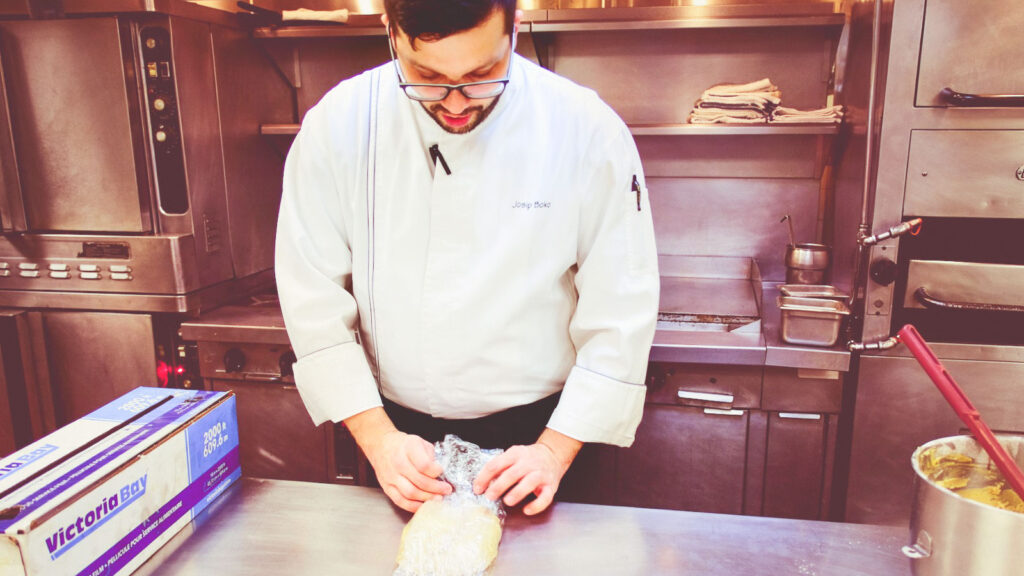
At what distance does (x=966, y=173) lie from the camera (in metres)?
1.77

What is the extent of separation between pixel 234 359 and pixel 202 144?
709 millimetres

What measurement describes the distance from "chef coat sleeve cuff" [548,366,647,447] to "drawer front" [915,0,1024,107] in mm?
1221

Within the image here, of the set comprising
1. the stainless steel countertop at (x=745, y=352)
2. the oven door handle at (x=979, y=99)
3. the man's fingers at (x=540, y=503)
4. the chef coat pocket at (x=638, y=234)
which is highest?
the oven door handle at (x=979, y=99)

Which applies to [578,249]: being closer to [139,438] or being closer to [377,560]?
[377,560]

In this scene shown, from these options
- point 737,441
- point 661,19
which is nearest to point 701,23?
point 661,19

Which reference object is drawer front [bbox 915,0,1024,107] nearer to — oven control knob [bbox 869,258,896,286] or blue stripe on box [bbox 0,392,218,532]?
oven control knob [bbox 869,258,896,286]

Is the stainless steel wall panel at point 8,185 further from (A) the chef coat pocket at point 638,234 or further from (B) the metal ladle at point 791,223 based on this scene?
(B) the metal ladle at point 791,223

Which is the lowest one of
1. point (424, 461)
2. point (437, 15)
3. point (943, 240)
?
point (424, 461)

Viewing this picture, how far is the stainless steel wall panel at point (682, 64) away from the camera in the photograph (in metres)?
2.45

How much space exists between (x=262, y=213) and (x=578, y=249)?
5.38 feet

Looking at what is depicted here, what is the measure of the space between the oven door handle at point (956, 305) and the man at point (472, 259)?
39.2 inches

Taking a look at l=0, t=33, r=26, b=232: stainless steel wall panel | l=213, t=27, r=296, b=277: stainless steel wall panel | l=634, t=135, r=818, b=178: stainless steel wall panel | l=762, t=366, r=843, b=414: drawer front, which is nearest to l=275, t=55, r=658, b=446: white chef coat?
l=762, t=366, r=843, b=414: drawer front

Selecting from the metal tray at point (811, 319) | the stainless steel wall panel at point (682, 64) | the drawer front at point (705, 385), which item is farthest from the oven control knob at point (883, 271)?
the stainless steel wall panel at point (682, 64)

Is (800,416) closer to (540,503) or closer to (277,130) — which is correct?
(540,503)
